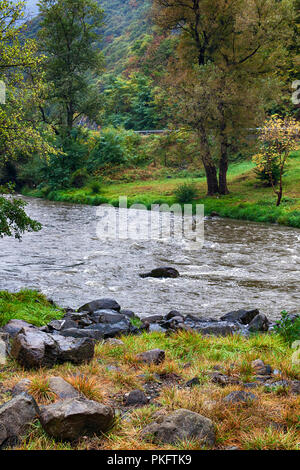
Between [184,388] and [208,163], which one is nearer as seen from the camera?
[184,388]

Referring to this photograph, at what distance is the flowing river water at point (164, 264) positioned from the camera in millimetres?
10422

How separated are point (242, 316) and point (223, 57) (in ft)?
81.2

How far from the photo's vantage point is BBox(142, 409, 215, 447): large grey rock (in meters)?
3.74

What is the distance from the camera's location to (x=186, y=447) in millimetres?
3611

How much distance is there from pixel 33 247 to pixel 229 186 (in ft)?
62.6

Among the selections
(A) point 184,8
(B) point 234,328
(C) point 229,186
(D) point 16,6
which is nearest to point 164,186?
(C) point 229,186

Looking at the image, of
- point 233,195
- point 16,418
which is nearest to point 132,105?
point 233,195

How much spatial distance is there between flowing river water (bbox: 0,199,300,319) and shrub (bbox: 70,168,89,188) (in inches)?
770

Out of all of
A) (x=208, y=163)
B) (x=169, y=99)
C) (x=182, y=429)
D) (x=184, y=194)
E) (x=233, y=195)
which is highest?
(x=169, y=99)

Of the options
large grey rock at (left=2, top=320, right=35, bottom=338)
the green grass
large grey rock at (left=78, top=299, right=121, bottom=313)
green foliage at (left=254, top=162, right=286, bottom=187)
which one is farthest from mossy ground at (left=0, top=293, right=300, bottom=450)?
green foliage at (left=254, top=162, right=286, bottom=187)

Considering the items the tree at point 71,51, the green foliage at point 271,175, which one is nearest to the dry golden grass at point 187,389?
the green foliage at point 271,175

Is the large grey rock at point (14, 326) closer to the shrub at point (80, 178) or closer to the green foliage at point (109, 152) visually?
the shrub at point (80, 178)

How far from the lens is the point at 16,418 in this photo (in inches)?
149

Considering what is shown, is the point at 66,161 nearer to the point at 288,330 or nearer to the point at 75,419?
the point at 288,330
